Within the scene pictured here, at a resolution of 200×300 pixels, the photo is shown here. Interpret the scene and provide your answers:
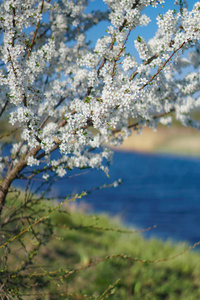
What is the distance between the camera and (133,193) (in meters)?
21.5

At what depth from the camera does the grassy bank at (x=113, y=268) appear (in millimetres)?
4848

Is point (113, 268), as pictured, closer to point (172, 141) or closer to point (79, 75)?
point (79, 75)

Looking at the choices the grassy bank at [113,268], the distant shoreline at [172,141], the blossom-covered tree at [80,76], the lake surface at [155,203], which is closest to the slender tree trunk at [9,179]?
the blossom-covered tree at [80,76]

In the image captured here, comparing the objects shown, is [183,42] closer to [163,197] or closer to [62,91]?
[62,91]

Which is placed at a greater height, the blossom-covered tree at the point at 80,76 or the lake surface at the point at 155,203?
the lake surface at the point at 155,203

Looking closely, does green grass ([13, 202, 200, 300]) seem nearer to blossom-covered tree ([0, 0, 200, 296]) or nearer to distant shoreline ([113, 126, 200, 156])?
blossom-covered tree ([0, 0, 200, 296])

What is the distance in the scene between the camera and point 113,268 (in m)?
5.80

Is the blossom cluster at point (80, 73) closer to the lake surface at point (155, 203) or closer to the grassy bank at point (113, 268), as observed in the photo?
the grassy bank at point (113, 268)

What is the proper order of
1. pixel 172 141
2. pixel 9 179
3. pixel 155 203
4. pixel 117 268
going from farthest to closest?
pixel 172 141 → pixel 155 203 → pixel 117 268 → pixel 9 179

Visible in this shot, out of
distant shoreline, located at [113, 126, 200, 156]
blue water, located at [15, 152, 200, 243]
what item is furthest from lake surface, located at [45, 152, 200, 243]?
distant shoreline, located at [113, 126, 200, 156]

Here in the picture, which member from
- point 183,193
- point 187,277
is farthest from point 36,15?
point 183,193

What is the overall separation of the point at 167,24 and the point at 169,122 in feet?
7.07

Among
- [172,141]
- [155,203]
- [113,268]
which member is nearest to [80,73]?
[113,268]

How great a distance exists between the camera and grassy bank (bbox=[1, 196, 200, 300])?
485 cm
